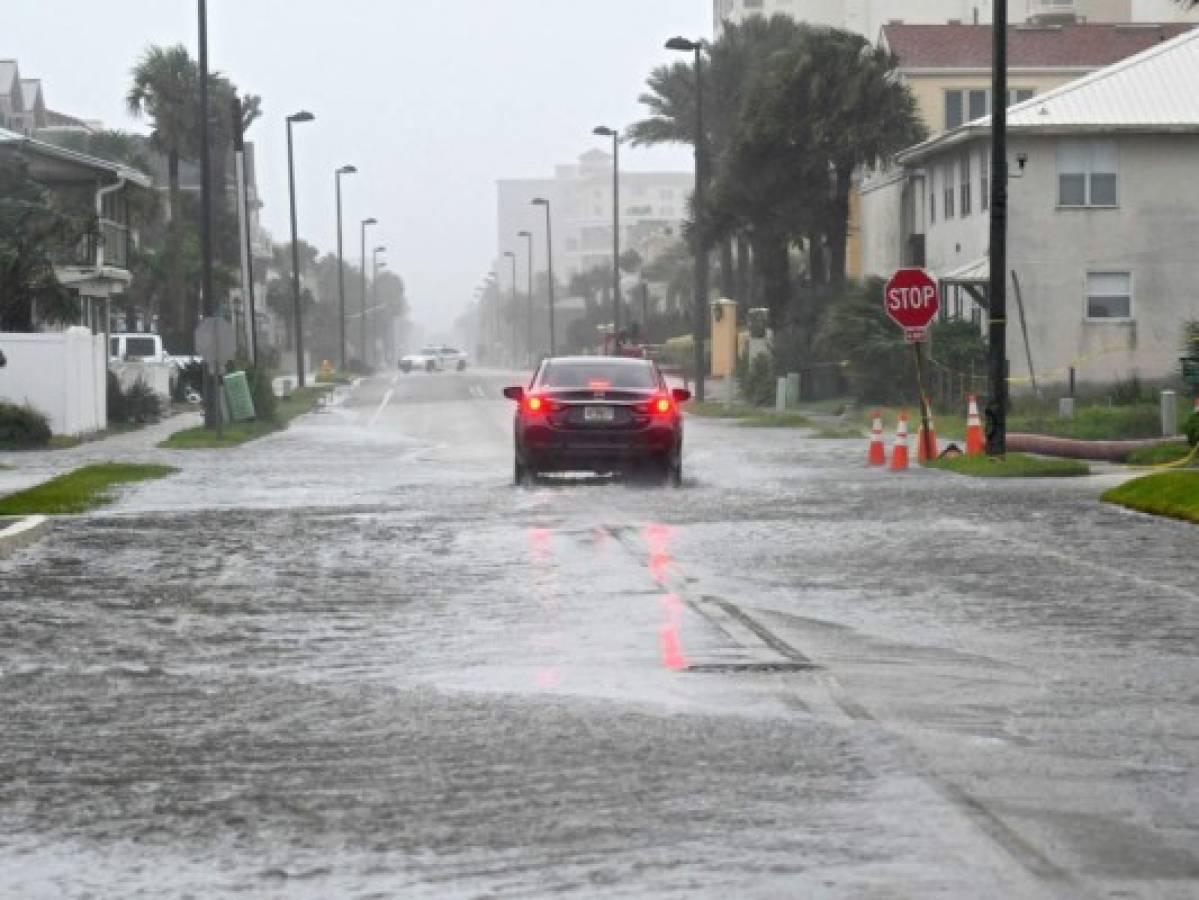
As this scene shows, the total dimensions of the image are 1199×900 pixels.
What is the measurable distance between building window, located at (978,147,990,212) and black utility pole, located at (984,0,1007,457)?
2317 cm

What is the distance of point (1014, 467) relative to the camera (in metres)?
30.1

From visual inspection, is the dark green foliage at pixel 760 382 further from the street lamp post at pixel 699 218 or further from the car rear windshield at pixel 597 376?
the car rear windshield at pixel 597 376

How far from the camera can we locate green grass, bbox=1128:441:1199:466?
30741 mm

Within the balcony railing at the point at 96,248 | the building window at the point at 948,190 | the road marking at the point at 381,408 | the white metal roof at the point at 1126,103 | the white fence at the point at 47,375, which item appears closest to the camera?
the white fence at the point at 47,375

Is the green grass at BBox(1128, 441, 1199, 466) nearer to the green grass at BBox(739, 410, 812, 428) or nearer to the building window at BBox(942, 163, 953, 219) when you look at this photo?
the green grass at BBox(739, 410, 812, 428)

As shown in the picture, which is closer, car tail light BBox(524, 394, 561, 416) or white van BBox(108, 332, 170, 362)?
car tail light BBox(524, 394, 561, 416)

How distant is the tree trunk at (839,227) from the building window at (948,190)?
7.28m

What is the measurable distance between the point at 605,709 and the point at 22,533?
1111 cm

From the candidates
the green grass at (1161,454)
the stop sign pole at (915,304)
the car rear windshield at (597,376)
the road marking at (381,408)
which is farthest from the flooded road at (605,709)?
the road marking at (381,408)

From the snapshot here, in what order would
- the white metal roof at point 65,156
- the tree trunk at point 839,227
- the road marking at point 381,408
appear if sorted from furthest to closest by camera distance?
the tree trunk at point 839,227 → the white metal roof at point 65,156 → the road marking at point 381,408

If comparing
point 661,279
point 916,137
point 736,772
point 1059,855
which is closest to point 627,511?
point 736,772

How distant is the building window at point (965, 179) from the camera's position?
2277 inches

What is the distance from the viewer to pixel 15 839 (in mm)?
8039

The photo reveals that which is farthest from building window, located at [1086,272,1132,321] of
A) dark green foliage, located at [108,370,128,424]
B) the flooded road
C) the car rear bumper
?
the flooded road
